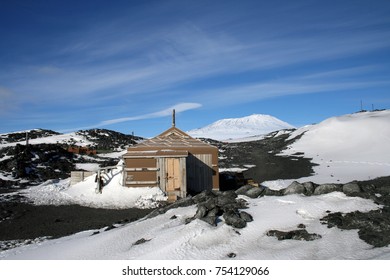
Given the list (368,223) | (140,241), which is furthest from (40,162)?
(368,223)

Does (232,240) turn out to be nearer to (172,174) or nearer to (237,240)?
(237,240)

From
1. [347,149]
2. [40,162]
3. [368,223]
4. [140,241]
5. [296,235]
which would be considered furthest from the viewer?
[347,149]

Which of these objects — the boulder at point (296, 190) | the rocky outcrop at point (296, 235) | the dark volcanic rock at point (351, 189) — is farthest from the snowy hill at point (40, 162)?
the rocky outcrop at point (296, 235)

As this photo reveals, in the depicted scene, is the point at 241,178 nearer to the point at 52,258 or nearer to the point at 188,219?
the point at 188,219

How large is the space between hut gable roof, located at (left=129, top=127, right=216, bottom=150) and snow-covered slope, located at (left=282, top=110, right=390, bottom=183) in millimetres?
9887

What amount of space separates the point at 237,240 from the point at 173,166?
45.4ft

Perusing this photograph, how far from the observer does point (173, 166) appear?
73.6 feet

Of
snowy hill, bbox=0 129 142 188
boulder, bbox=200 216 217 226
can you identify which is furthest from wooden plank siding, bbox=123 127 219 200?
boulder, bbox=200 216 217 226

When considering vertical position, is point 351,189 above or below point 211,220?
above

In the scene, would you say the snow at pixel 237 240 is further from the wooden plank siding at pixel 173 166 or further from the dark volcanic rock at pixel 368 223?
the wooden plank siding at pixel 173 166

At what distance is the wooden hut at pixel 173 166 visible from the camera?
22188 millimetres
